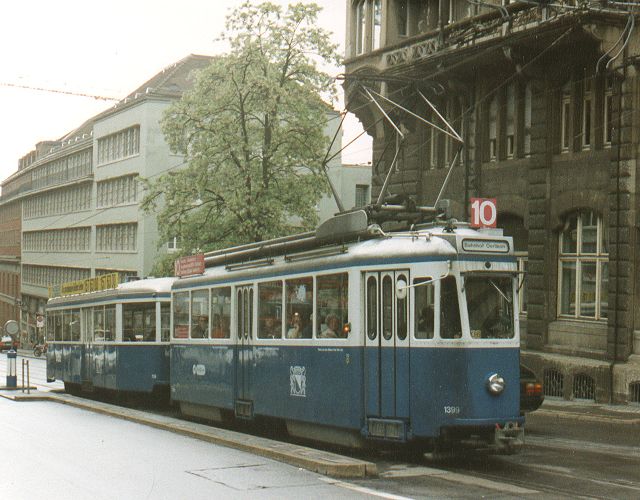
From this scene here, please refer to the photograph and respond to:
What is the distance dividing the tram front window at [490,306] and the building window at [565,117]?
508 inches

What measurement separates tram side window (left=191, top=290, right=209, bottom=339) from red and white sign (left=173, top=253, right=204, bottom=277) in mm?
426

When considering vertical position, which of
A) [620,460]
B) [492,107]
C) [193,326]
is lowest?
[620,460]

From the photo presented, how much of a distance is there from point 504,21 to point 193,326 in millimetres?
10770

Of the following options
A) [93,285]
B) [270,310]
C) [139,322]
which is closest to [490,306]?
[270,310]

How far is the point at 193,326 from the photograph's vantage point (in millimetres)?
19656

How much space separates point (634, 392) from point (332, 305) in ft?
34.0

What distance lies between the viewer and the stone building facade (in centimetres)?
2267

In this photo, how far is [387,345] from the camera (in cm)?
1327

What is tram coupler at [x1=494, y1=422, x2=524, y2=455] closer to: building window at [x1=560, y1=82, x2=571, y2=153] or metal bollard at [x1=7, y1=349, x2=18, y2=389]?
building window at [x1=560, y1=82, x2=571, y2=153]

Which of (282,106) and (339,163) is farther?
(339,163)

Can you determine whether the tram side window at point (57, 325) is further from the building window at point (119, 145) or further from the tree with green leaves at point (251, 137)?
the building window at point (119, 145)

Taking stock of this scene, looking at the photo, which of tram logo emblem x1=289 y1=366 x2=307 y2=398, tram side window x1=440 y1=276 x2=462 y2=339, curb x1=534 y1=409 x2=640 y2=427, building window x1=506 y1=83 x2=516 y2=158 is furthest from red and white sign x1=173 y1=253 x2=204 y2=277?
building window x1=506 y1=83 x2=516 y2=158

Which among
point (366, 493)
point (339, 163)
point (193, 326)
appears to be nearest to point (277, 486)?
point (366, 493)

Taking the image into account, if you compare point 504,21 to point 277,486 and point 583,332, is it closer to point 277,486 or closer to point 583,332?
point 583,332
